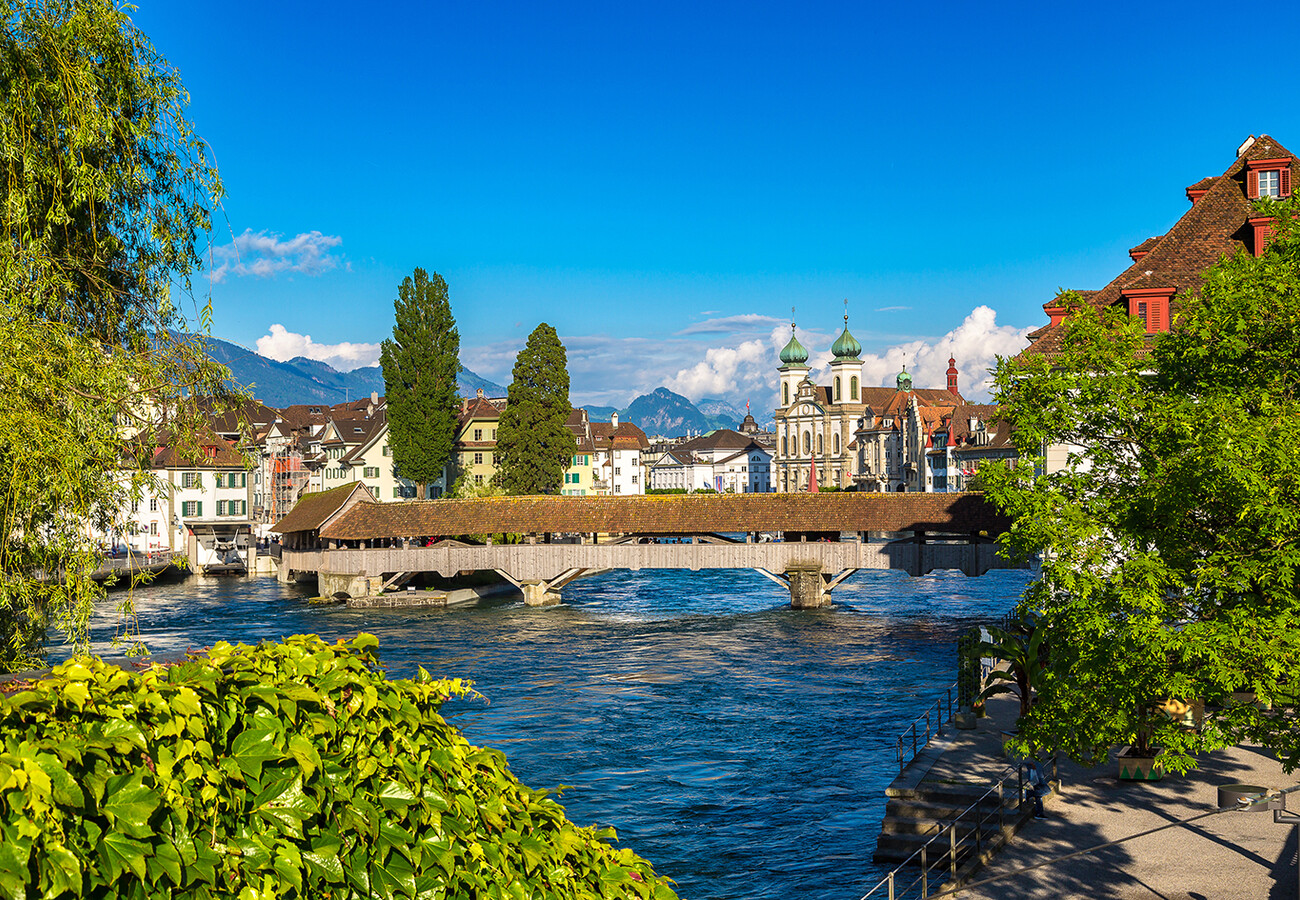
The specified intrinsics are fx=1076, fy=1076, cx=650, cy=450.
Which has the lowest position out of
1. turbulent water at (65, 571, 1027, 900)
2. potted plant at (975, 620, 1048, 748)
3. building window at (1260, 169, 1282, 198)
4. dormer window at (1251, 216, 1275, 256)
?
turbulent water at (65, 571, 1027, 900)

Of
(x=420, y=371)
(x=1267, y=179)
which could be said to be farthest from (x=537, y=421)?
(x=1267, y=179)

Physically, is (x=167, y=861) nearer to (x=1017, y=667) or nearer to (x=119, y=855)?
(x=119, y=855)

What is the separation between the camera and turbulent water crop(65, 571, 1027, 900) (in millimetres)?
18062

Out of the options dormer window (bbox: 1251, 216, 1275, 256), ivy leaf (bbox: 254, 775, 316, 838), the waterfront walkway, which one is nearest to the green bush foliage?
ivy leaf (bbox: 254, 775, 316, 838)

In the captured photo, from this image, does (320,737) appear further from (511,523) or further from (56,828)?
(511,523)

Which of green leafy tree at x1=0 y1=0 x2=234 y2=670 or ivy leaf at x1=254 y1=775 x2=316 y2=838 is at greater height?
green leafy tree at x1=0 y1=0 x2=234 y2=670

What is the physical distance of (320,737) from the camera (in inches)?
151

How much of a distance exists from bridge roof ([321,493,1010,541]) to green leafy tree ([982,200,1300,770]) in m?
30.0

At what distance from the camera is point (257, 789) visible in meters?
3.51

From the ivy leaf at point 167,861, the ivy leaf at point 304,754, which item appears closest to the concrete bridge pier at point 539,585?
the ivy leaf at point 304,754

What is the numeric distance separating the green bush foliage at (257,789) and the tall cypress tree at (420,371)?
6361 centimetres

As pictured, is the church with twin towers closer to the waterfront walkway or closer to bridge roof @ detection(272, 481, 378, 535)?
bridge roof @ detection(272, 481, 378, 535)

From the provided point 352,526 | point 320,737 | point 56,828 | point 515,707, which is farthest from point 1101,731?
point 352,526

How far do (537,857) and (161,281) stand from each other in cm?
956
